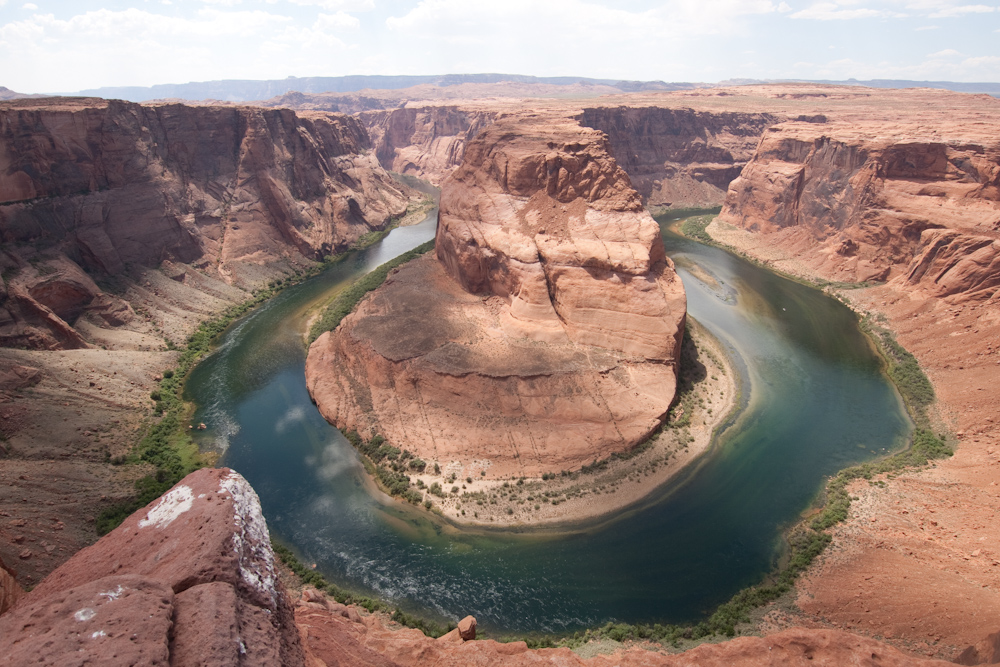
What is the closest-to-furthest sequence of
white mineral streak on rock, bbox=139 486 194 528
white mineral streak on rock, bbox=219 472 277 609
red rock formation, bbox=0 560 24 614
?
white mineral streak on rock, bbox=219 472 277 609
red rock formation, bbox=0 560 24 614
white mineral streak on rock, bbox=139 486 194 528

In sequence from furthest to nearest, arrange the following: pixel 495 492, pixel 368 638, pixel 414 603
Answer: pixel 495 492
pixel 414 603
pixel 368 638

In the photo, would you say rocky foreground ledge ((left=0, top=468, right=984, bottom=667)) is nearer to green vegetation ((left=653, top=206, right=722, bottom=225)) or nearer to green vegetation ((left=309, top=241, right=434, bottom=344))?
green vegetation ((left=309, top=241, right=434, bottom=344))

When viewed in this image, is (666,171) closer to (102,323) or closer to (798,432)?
(798,432)

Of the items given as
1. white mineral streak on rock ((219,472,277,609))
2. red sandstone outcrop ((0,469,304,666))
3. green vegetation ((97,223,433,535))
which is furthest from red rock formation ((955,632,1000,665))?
green vegetation ((97,223,433,535))

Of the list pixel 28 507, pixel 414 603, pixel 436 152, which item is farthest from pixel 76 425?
pixel 436 152

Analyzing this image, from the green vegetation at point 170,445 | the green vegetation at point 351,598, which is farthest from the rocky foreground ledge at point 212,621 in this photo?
the green vegetation at point 170,445

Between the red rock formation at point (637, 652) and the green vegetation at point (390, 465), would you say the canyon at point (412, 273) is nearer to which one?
the red rock formation at point (637, 652)
